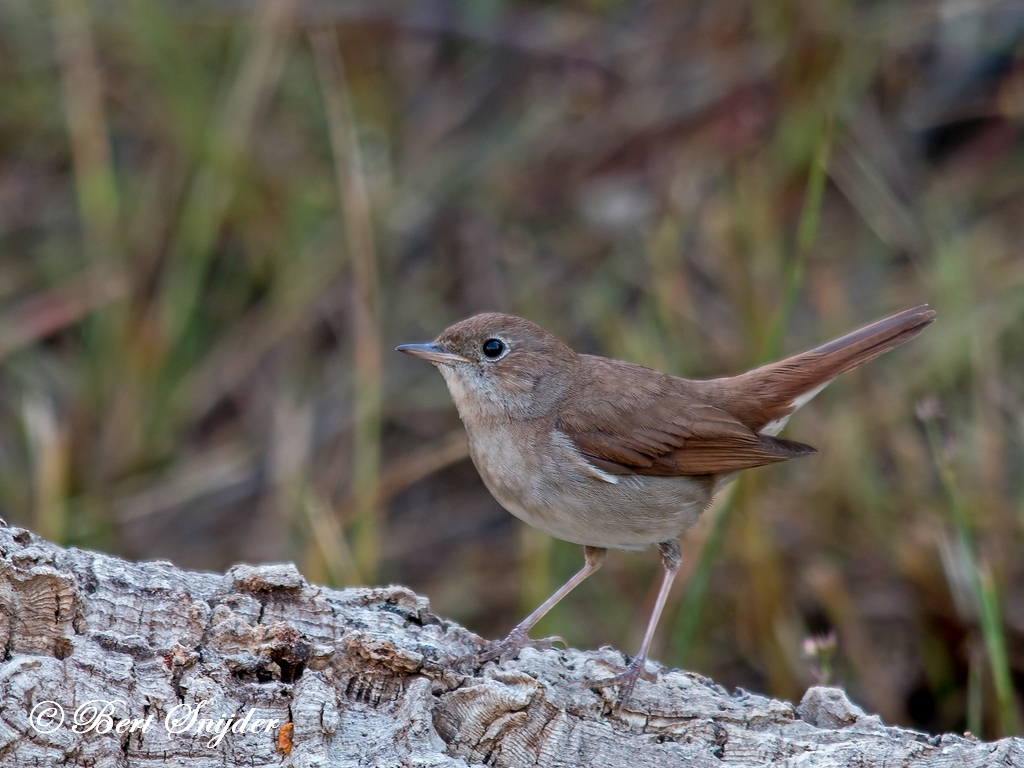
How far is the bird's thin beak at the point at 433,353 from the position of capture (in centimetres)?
421

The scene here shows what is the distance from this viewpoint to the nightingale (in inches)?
155

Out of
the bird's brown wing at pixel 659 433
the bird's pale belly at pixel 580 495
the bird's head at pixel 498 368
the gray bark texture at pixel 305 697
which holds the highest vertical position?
the bird's head at pixel 498 368

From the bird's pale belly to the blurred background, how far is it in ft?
2.74

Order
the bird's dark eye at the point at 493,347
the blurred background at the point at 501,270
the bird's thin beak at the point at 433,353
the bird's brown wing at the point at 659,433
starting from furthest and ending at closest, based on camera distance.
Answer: the blurred background at the point at 501,270
the bird's dark eye at the point at 493,347
the bird's thin beak at the point at 433,353
the bird's brown wing at the point at 659,433

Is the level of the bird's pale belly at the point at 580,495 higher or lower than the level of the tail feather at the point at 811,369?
lower

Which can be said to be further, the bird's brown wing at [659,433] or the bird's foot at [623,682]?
the bird's brown wing at [659,433]

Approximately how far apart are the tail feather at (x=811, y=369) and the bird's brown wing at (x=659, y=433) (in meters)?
0.13

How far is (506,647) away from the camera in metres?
3.50

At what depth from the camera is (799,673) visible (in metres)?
4.80

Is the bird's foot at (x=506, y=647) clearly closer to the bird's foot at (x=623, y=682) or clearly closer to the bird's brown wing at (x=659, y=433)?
the bird's foot at (x=623, y=682)

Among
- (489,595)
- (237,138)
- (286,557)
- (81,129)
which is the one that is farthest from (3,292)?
(489,595)

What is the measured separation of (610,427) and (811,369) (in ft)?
2.64

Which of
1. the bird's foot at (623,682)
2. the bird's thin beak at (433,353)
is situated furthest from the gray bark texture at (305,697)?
the bird's thin beak at (433,353)

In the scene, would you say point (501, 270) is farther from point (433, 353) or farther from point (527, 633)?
point (527, 633)
